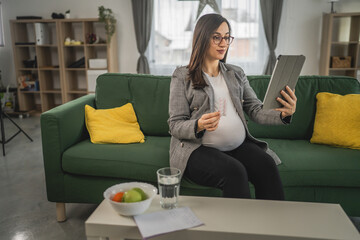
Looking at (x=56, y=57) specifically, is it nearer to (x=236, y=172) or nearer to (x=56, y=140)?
(x=56, y=140)

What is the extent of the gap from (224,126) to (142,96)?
84 cm

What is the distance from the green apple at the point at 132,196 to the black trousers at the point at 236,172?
1.47 ft

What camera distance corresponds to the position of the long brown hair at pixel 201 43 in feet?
5.61

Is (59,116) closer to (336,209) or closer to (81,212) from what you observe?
(81,212)

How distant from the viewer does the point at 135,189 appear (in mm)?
1232

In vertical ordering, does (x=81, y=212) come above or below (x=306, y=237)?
below

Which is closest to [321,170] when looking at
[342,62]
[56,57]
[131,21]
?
[342,62]

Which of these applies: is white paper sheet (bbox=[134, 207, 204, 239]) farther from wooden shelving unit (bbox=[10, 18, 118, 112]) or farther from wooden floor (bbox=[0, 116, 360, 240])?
wooden shelving unit (bbox=[10, 18, 118, 112])

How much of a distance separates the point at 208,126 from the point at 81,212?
114cm

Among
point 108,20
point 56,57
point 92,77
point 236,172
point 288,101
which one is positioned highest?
point 108,20

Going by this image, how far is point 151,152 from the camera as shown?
6.41 ft

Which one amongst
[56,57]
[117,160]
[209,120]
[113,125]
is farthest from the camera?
[56,57]

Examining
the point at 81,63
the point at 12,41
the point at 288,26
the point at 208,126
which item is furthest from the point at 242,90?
the point at 12,41

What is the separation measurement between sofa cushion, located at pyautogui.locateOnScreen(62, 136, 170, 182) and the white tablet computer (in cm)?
65
